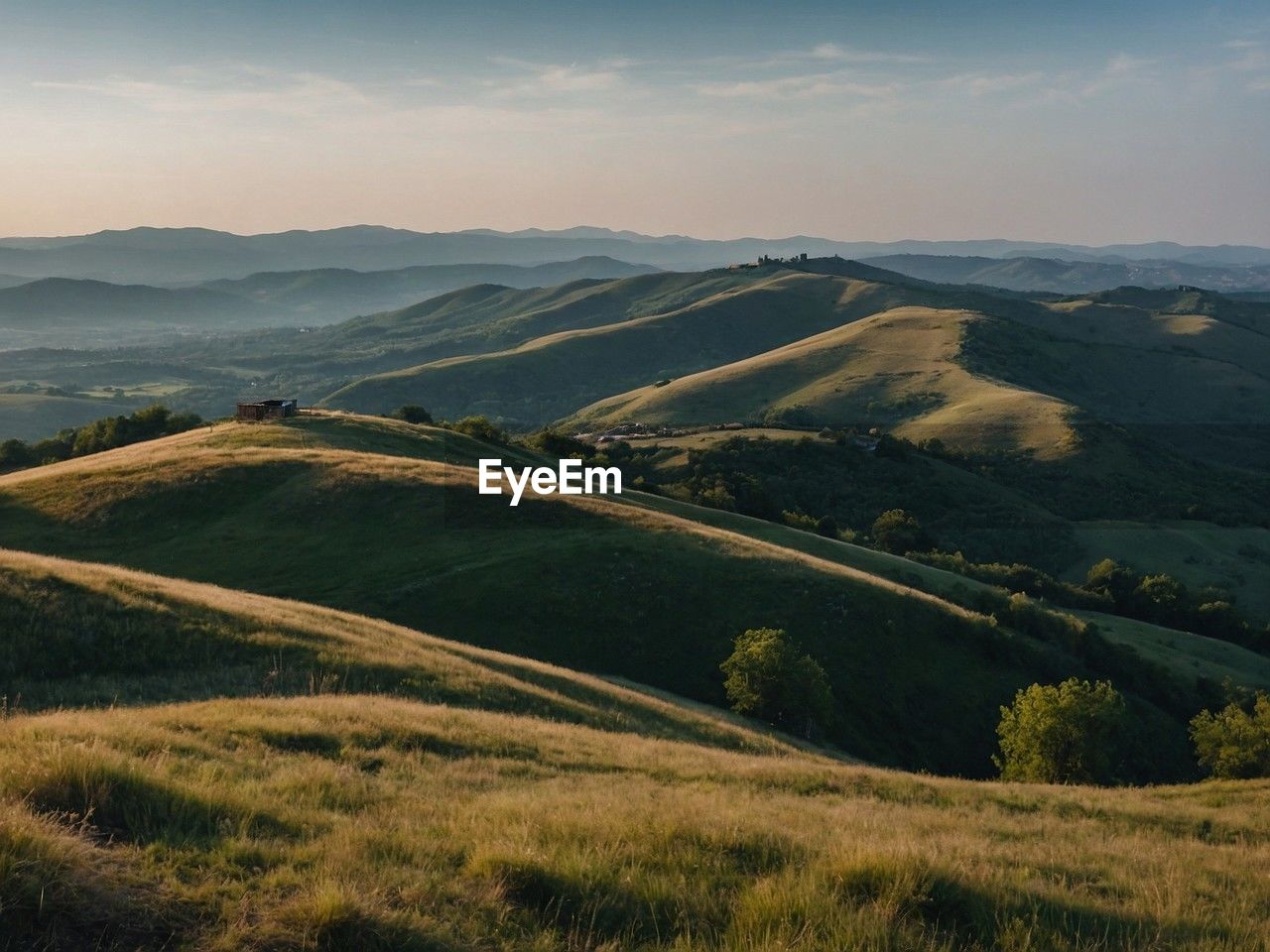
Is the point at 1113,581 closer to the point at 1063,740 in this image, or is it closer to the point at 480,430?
the point at 480,430

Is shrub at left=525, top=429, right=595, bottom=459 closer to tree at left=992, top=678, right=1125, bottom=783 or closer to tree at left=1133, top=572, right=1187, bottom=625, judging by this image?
tree at left=1133, top=572, right=1187, bottom=625

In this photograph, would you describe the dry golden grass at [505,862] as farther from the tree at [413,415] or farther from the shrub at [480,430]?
the tree at [413,415]

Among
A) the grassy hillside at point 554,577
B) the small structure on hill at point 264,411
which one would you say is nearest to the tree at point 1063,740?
the grassy hillside at point 554,577

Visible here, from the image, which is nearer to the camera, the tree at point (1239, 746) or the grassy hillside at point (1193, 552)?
the tree at point (1239, 746)

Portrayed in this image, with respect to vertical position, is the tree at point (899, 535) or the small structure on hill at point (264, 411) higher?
the small structure on hill at point (264, 411)

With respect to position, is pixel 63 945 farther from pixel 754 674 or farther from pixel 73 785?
pixel 754 674

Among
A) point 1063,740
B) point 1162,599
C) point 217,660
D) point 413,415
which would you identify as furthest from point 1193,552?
point 217,660

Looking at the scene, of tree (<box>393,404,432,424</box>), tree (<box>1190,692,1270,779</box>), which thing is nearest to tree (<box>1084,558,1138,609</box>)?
tree (<box>1190,692,1270,779</box>)
